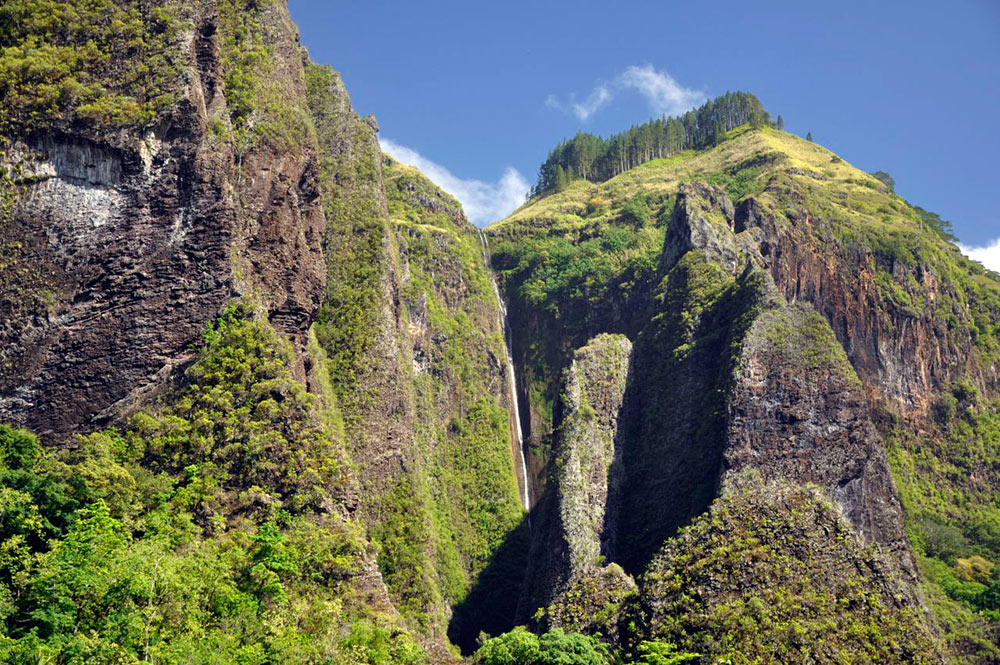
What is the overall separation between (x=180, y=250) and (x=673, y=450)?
3974 cm

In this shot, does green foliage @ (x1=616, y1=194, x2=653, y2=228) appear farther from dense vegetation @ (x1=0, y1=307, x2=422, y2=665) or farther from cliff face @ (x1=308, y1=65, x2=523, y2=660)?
dense vegetation @ (x1=0, y1=307, x2=422, y2=665)

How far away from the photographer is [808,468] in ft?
234

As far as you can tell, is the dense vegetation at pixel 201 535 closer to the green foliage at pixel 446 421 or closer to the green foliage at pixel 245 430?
the green foliage at pixel 245 430

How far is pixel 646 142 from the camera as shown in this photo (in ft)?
538

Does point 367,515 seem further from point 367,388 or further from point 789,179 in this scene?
point 789,179

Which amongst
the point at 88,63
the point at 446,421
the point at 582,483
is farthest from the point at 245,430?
the point at 446,421

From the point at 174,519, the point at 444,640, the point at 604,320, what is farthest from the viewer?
the point at 604,320

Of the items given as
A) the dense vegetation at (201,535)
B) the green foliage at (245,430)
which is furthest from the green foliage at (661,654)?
the green foliage at (245,430)

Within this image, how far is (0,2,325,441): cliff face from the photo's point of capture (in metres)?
55.7

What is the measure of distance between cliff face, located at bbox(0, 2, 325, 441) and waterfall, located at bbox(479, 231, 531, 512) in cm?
3883

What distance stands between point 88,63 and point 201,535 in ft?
105

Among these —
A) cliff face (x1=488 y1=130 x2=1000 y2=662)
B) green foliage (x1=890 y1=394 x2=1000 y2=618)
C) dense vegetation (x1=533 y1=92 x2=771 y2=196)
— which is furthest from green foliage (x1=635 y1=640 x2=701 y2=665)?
dense vegetation (x1=533 y1=92 x2=771 y2=196)

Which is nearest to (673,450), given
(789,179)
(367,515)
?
(367,515)

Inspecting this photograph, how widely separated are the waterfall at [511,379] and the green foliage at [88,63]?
50.3m
